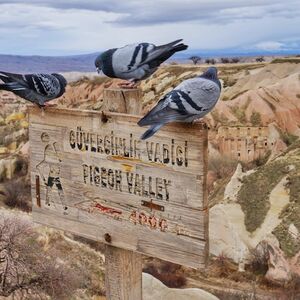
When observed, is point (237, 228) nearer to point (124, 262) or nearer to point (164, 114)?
point (124, 262)

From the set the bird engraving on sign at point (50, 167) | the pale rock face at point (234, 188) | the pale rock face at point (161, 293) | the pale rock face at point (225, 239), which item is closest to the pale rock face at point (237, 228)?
the pale rock face at point (225, 239)

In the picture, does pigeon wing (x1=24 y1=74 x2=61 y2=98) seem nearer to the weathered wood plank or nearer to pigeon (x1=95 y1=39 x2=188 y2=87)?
pigeon (x1=95 y1=39 x2=188 y2=87)

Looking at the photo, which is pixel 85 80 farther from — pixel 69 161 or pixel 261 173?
pixel 69 161

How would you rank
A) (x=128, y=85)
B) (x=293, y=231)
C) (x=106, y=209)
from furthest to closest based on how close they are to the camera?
(x=293, y=231)
(x=128, y=85)
(x=106, y=209)

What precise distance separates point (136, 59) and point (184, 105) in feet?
1.78

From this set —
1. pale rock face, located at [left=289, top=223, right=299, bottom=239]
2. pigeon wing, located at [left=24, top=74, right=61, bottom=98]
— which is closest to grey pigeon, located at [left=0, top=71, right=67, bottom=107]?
pigeon wing, located at [left=24, top=74, right=61, bottom=98]

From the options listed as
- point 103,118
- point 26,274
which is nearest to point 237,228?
point 26,274

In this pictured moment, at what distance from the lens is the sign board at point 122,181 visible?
257 cm

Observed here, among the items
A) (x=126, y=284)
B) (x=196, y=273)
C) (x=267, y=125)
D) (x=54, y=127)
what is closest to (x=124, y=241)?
(x=126, y=284)

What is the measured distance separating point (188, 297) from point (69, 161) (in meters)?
6.69

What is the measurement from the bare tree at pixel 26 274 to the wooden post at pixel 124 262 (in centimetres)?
555

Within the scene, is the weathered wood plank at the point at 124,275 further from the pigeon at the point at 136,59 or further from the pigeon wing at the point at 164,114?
the pigeon at the point at 136,59

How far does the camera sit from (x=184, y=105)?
2559 millimetres

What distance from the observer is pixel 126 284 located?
2959mm
